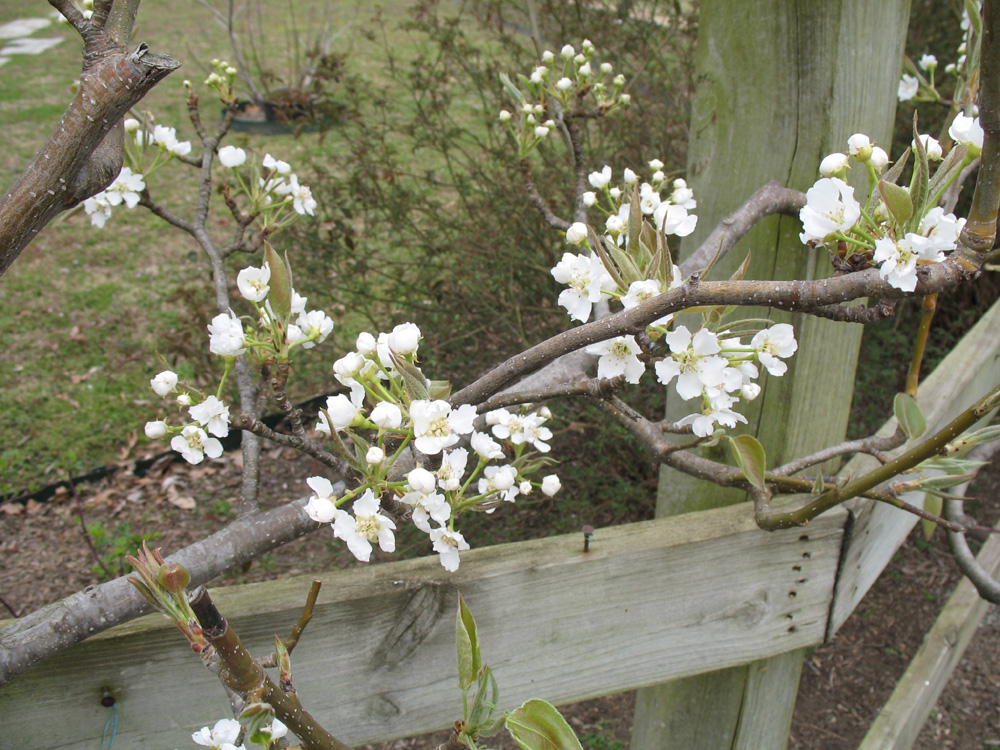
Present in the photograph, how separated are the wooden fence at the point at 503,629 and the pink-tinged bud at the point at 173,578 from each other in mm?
507

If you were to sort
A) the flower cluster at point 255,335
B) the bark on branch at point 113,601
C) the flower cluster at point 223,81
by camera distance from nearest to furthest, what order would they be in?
the flower cluster at point 255,335 < the bark on branch at point 113,601 < the flower cluster at point 223,81

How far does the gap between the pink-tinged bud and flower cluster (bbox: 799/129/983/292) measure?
0.65m

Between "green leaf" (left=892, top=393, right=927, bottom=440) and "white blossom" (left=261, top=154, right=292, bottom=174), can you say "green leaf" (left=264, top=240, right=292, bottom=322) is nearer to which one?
"white blossom" (left=261, top=154, right=292, bottom=174)

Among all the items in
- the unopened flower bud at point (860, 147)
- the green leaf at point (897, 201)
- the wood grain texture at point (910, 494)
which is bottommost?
the wood grain texture at point (910, 494)

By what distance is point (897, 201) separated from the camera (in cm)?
69

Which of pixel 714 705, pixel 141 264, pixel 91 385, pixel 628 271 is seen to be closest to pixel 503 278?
pixel 714 705

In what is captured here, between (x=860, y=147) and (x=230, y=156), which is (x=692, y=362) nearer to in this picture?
(x=860, y=147)

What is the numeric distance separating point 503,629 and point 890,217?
2.62ft

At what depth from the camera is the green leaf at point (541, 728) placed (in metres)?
0.66

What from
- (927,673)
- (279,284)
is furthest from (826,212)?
(927,673)

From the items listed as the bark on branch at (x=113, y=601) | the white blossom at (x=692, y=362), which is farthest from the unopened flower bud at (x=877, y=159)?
the bark on branch at (x=113, y=601)

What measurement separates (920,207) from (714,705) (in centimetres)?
125

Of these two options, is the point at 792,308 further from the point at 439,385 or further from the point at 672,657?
the point at 672,657

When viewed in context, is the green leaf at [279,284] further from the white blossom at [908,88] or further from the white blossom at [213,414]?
the white blossom at [908,88]
